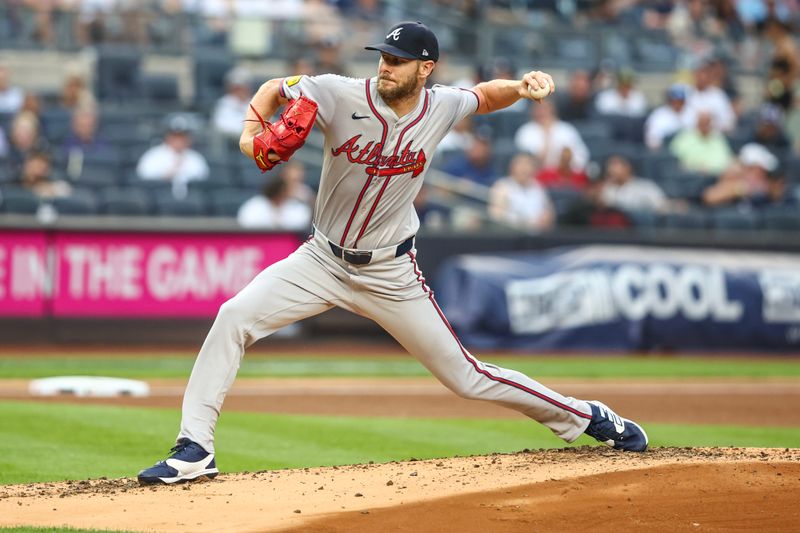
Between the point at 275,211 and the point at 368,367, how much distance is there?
2534 millimetres

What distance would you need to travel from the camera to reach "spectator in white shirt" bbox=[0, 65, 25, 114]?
15758 mm

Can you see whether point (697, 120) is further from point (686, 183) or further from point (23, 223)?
point (23, 223)

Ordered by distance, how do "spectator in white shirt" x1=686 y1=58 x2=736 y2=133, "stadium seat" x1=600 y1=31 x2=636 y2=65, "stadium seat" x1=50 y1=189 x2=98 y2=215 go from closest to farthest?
"stadium seat" x1=50 y1=189 x2=98 y2=215
"spectator in white shirt" x1=686 y1=58 x2=736 y2=133
"stadium seat" x1=600 y1=31 x2=636 y2=65

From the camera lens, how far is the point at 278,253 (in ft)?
47.4

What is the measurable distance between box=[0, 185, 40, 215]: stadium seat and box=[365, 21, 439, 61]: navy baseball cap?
9134mm

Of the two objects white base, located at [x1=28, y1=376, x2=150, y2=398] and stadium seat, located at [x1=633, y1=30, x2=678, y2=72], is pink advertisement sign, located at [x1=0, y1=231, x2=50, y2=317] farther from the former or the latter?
stadium seat, located at [x1=633, y1=30, x2=678, y2=72]

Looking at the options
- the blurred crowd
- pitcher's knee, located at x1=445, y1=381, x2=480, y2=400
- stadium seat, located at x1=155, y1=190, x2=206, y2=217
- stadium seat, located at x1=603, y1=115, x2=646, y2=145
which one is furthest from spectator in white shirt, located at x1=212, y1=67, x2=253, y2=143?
pitcher's knee, located at x1=445, y1=381, x2=480, y2=400

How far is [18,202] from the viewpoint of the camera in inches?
550

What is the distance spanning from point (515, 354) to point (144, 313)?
436 cm

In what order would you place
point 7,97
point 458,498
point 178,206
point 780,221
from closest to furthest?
point 458,498, point 178,206, point 7,97, point 780,221

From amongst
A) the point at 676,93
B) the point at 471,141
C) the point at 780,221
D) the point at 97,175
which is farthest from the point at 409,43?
the point at 676,93

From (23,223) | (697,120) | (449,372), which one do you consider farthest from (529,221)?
(449,372)

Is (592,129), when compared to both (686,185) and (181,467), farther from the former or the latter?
(181,467)

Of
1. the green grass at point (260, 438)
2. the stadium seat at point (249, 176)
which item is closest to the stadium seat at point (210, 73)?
the stadium seat at point (249, 176)
